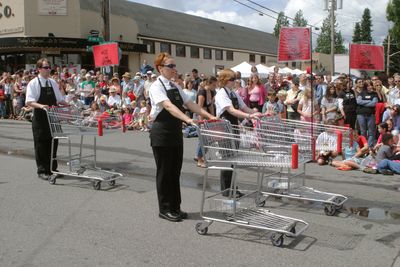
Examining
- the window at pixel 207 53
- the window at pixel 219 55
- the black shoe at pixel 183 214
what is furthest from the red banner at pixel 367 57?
the window at pixel 219 55

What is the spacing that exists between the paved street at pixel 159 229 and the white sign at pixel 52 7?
893 inches

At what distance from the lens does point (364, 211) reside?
7027 millimetres

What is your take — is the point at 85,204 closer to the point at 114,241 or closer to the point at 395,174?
the point at 114,241

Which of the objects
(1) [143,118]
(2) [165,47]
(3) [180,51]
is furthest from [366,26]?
(1) [143,118]

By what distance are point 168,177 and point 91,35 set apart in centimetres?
2625

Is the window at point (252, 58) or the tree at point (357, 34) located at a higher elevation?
the tree at point (357, 34)

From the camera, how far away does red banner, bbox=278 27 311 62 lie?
10.9 m

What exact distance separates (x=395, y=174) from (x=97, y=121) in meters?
5.98

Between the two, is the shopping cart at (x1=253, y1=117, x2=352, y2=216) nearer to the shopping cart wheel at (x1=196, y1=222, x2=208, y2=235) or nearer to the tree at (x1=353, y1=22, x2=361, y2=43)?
the shopping cart wheel at (x1=196, y1=222, x2=208, y2=235)

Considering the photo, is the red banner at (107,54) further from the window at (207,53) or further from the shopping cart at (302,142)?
the window at (207,53)

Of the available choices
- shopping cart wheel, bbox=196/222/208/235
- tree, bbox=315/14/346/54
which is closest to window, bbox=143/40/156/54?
shopping cart wheel, bbox=196/222/208/235

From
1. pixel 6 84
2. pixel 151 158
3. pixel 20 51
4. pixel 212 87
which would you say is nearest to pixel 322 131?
pixel 212 87

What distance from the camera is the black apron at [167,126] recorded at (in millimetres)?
6277

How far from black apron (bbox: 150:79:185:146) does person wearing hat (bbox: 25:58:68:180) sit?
3.08 meters
